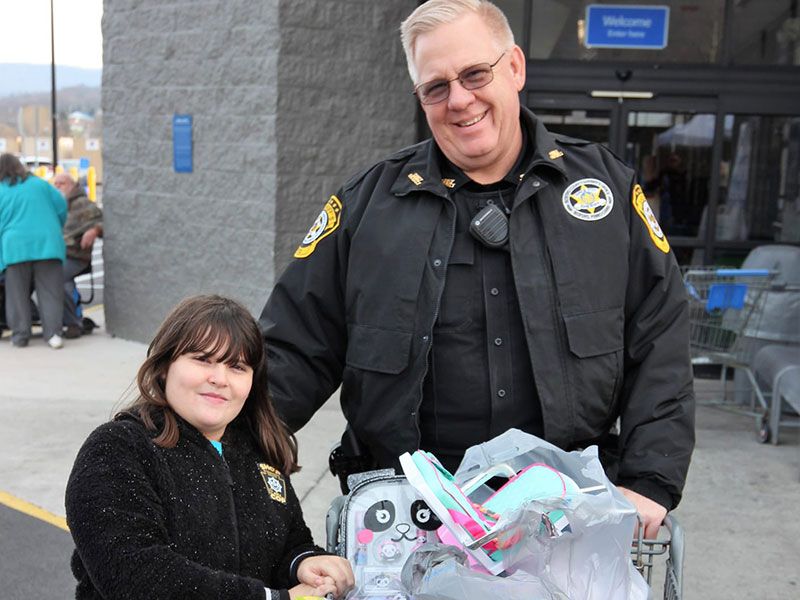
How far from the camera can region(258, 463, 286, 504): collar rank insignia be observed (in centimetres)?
226

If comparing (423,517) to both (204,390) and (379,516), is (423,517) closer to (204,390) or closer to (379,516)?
(379,516)

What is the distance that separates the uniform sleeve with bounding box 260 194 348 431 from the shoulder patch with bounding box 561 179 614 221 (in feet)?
2.02

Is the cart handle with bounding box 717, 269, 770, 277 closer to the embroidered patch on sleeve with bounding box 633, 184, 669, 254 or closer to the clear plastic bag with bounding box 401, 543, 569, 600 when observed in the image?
the embroidered patch on sleeve with bounding box 633, 184, 669, 254

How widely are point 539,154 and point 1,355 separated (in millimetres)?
7438

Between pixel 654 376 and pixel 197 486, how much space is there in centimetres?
119

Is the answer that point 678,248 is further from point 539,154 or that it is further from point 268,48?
point 539,154

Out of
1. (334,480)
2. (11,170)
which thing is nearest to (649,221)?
(334,480)

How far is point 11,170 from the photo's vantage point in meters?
8.91

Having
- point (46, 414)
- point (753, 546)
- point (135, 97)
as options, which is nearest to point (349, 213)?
point (753, 546)

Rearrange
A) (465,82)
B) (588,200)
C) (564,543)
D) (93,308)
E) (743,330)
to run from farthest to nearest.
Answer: (93,308)
(743,330)
(588,200)
(465,82)
(564,543)

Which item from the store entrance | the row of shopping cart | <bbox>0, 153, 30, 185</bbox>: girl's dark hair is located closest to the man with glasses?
the row of shopping cart

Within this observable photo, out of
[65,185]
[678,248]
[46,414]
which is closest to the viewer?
[46,414]

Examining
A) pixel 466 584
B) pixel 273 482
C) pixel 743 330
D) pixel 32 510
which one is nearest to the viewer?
pixel 466 584

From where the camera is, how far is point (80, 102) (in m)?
74.5
